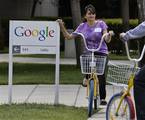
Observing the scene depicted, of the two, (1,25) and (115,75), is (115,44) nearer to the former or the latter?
(1,25)

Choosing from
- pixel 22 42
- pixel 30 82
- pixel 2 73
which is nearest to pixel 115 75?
pixel 22 42

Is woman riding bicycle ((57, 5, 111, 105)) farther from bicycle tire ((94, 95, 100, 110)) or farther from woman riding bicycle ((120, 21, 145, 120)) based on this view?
woman riding bicycle ((120, 21, 145, 120))

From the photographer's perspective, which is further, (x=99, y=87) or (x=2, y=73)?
(x=2, y=73)

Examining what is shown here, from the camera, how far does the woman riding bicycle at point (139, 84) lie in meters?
6.32

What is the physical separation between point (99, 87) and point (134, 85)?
286 cm

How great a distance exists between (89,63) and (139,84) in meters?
2.26

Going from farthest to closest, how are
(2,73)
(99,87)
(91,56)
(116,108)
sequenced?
Result: (2,73) < (99,87) < (91,56) < (116,108)

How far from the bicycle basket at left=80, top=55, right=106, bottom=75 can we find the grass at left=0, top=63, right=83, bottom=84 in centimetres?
472

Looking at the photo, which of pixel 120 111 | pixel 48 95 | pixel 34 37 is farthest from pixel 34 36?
pixel 120 111

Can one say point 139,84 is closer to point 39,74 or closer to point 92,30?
point 92,30

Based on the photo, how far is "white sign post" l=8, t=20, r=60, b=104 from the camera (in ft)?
31.7

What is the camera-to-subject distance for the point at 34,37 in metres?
9.71

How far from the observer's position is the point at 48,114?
352 inches

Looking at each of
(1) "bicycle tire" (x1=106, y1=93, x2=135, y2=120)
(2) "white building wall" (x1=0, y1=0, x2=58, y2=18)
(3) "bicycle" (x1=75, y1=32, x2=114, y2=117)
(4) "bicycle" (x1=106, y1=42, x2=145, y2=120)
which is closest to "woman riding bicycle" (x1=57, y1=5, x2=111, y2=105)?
(3) "bicycle" (x1=75, y1=32, x2=114, y2=117)
